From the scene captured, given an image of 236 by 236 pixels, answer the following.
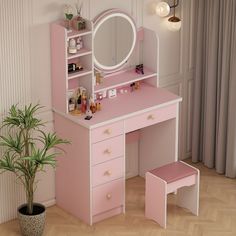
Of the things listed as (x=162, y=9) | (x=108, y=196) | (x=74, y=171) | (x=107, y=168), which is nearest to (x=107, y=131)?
(x=107, y=168)

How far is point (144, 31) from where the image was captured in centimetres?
689

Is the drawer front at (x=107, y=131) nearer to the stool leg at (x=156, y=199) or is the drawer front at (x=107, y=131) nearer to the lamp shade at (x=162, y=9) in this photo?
the stool leg at (x=156, y=199)

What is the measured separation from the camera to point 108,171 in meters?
→ 6.47

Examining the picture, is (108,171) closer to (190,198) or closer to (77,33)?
(190,198)

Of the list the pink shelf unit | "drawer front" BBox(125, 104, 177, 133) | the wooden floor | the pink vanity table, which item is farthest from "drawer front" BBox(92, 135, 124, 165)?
the wooden floor

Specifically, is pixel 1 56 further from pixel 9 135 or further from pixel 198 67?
pixel 198 67

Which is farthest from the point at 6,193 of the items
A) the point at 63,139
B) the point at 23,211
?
the point at 63,139

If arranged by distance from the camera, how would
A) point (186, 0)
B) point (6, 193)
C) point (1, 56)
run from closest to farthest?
point (1, 56), point (6, 193), point (186, 0)

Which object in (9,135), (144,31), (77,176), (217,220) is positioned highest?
(144,31)

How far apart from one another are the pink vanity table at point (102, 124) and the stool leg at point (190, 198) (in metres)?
0.35

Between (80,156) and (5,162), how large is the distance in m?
0.63

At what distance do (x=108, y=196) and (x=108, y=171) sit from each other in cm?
23

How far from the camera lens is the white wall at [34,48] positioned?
6.08m

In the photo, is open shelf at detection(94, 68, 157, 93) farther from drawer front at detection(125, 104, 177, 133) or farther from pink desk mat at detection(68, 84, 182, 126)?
drawer front at detection(125, 104, 177, 133)
